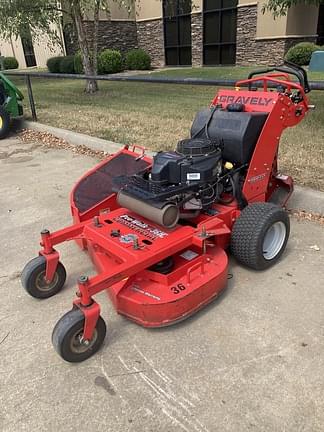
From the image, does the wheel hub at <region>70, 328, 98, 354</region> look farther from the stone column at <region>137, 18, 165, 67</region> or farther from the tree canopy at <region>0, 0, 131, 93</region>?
the stone column at <region>137, 18, 165, 67</region>

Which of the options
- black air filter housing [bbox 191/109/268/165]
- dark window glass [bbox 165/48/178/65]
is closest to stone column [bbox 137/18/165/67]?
dark window glass [bbox 165/48/178/65]

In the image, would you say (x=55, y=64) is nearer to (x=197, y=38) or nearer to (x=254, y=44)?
(x=197, y=38)

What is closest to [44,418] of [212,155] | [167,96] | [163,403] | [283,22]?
[163,403]

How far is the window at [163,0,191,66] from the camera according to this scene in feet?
64.6

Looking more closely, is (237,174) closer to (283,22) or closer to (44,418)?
(44,418)

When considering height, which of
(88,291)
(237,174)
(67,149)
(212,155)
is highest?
(212,155)

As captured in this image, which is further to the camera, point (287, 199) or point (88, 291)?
point (287, 199)

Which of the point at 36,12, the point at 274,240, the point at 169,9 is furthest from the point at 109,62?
the point at 274,240

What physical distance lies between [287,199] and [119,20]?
69.9ft

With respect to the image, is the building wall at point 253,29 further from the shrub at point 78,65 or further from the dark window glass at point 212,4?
the shrub at point 78,65

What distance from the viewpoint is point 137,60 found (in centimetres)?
2097

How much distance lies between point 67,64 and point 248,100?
19.8 m

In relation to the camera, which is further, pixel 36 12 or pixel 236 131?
pixel 36 12

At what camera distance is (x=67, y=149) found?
684cm
